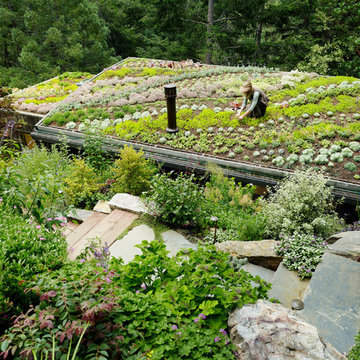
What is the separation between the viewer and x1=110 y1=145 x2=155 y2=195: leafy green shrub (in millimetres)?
5020

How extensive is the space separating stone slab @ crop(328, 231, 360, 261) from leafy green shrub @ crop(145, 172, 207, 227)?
5.57 feet

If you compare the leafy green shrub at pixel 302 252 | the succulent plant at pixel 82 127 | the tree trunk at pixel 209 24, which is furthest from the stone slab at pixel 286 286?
the tree trunk at pixel 209 24

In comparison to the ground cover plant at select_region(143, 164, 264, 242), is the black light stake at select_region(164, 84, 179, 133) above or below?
above

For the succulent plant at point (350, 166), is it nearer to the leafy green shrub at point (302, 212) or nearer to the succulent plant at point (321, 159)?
the succulent plant at point (321, 159)

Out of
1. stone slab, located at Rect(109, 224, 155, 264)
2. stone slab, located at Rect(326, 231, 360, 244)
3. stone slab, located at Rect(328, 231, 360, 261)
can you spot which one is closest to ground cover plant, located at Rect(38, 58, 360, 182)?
stone slab, located at Rect(326, 231, 360, 244)

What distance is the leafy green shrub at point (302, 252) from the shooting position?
10.8ft

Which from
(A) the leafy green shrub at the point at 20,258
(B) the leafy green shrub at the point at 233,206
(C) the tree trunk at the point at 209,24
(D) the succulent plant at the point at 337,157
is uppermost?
(C) the tree trunk at the point at 209,24

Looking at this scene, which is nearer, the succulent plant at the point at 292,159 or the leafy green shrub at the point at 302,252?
the leafy green shrub at the point at 302,252

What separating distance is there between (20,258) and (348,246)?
3.17 meters

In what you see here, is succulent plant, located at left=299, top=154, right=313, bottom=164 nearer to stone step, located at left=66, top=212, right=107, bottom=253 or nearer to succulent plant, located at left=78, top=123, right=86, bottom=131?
stone step, located at left=66, top=212, right=107, bottom=253

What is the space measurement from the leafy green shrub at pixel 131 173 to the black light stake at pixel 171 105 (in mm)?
1487

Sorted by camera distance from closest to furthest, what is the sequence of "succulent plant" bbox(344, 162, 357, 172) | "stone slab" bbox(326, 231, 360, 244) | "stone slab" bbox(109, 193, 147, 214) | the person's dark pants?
"stone slab" bbox(326, 231, 360, 244), "stone slab" bbox(109, 193, 147, 214), "succulent plant" bbox(344, 162, 357, 172), the person's dark pants

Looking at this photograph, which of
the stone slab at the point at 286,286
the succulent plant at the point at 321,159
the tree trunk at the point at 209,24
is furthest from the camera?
the tree trunk at the point at 209,24

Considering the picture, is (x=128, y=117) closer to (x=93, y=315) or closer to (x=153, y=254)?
(x=153, y=254)
